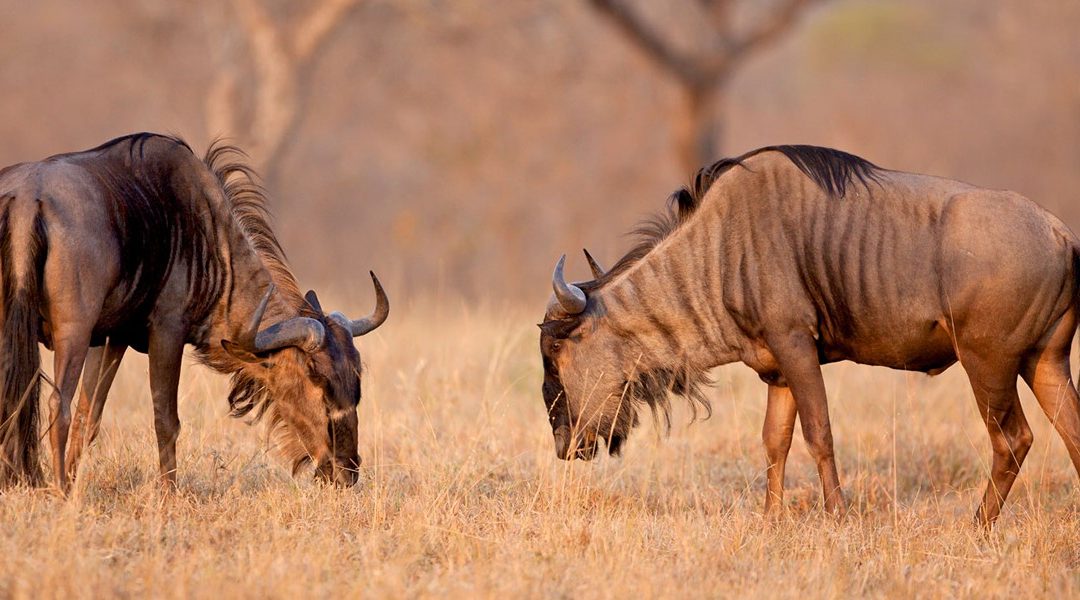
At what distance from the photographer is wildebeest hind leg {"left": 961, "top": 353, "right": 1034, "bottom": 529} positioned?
5.93 meters

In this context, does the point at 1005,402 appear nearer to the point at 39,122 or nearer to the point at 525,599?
the point at 525,599

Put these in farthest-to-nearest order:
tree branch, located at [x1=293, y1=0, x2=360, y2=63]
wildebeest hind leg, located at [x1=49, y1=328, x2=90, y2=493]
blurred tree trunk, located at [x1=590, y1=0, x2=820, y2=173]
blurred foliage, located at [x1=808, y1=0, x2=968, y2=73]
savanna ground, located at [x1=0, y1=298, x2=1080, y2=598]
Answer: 1. blurred foliage, located at [x1=808, y1=0, x2=968, y2=73]
2. tree branch, located at [x1=293, y1=0, x2=360, y2=63]
3. blurred tree trunk, located at [x1=590, y1=0, x2=820, y2=173]
4. wildebeest hind leg, located at [x1=49, y1=328, x2=90, y2=493]
5. savanna ground, located at [x1=0, y1=298, x2=1080, y2=598]

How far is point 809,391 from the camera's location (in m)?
5.99

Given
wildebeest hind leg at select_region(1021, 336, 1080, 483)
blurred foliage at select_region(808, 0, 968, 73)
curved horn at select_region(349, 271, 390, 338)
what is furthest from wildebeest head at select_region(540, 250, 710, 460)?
blurred foliage at select_region(808, 0, 968, 73)

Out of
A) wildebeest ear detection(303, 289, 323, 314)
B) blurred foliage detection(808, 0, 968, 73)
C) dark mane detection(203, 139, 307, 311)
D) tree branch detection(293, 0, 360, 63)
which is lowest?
wildebeest ear detection(303, 289, 323, 314)

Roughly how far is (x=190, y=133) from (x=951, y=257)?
66.8ft

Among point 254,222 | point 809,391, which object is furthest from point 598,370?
point 254,222

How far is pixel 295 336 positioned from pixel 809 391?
7.74 ft

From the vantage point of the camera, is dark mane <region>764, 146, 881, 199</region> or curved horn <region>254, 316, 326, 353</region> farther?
dark mane <region>764, 146, 881, 199</region>

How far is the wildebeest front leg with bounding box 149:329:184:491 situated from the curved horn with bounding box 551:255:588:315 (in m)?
1.77

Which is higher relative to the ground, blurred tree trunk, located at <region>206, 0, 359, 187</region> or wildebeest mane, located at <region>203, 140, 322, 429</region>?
blurred tree trunk, located at <region>206, 0, 359, 187</region>

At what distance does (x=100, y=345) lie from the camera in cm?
612

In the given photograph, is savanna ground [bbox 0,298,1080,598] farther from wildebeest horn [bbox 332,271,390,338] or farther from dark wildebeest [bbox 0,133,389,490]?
wildebeest horn [bbox 332,271,390,338]

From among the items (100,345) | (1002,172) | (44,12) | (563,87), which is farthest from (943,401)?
(44,12)
